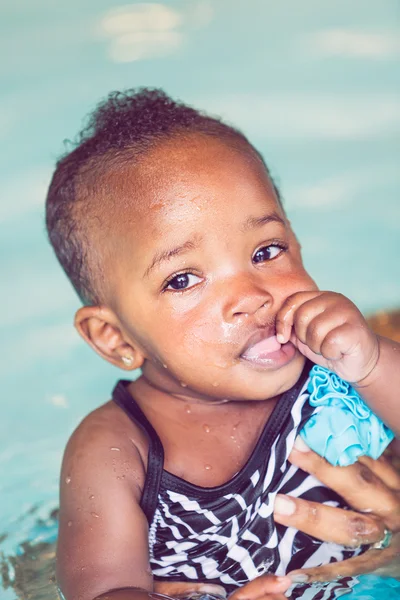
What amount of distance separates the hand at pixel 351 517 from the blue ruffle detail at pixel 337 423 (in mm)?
47

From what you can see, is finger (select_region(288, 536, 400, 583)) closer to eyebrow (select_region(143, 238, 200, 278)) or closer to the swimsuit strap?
the swimsuit strap

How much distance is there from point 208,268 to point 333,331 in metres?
0.27

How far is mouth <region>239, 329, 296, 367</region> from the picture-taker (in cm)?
185

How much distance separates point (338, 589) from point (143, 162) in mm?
934

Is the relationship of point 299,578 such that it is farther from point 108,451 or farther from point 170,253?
point 170,253

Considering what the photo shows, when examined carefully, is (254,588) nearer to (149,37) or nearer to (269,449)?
(269,449)

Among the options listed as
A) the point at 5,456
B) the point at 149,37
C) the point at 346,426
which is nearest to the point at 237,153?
the point at 346,426

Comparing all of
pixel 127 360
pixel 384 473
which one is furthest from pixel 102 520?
pixel 384 473

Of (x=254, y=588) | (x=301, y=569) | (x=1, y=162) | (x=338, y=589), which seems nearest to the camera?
(x=254, y=588)

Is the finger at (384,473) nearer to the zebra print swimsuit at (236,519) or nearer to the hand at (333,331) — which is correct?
the zebra print swimsuit at (236,519)

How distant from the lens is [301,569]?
1.95 meters

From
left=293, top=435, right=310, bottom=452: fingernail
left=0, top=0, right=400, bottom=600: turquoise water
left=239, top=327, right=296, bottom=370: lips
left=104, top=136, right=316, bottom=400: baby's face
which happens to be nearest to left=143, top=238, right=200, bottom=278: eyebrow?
left=104, top=136, right=316, bottom=400: baby's face

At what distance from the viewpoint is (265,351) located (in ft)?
6.14

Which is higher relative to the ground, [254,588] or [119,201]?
[119,201]
